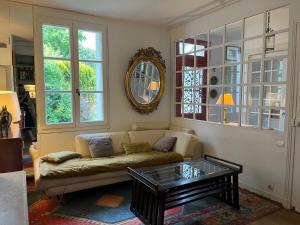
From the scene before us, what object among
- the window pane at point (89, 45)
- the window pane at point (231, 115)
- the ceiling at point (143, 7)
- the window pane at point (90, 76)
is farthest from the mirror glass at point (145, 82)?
the window pane at point (231, 115)

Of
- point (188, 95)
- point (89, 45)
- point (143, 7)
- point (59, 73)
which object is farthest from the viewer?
point (188, 95)

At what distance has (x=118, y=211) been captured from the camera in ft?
8.45

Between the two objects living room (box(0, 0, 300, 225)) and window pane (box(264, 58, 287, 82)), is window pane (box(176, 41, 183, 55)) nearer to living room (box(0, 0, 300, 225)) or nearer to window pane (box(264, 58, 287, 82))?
living room (box(0, 0, 300, 225))

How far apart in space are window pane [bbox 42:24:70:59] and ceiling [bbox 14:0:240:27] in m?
0.33

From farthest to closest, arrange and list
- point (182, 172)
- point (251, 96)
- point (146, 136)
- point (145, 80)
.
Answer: point (145, 80), point (146, 136), point (251, 96), point (182, 172)

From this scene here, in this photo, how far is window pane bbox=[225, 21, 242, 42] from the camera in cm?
334

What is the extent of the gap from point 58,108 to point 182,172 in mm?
2222

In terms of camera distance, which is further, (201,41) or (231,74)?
(201,41)

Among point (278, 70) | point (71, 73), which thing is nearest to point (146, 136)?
point (71, 73)

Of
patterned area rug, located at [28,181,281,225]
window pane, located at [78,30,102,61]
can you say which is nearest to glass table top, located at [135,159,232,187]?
patterned area rug, located at [28,181,281,225]

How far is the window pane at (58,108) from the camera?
11.7 feet

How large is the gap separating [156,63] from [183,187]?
2.66m

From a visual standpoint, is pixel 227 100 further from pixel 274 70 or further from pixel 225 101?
pixel 274 70

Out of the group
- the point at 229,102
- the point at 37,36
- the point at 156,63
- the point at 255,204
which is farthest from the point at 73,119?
the point at 255,204
